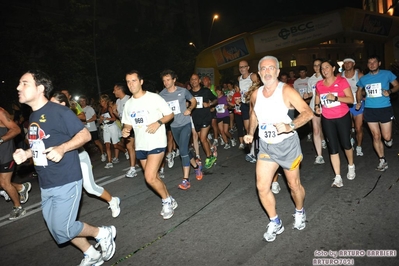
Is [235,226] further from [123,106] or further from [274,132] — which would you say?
[123,106]

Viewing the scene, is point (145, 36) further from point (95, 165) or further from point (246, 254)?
point (246, 254)

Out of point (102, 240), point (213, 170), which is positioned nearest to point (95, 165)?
point (213, 170)

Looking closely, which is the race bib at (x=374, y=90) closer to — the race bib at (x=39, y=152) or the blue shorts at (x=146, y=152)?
the blue shorts at (x=146, y=152)

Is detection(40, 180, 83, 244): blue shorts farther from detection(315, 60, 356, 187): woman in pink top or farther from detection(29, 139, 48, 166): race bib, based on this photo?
detection(315, 60, 356, 187): woman in pink top

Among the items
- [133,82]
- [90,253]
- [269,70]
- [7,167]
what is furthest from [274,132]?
[7,167]

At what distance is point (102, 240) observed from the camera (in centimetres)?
373

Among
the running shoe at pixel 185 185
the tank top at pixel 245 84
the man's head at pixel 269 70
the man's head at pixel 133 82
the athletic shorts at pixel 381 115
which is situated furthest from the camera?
the tank top at pixel 245 84

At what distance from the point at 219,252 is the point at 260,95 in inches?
74.1

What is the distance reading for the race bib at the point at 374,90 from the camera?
6043 mm

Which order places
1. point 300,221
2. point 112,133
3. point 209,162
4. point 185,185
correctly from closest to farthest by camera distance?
point 300,221 → point 185,185 → point 209,162 → point 112,133

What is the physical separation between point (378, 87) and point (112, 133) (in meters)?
6.60

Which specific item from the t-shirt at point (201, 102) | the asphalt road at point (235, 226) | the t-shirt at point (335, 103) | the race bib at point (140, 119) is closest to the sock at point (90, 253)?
the asphalt road at point (235, 226)

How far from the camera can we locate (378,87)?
238 inches

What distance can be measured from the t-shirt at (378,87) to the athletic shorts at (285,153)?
3.21m
